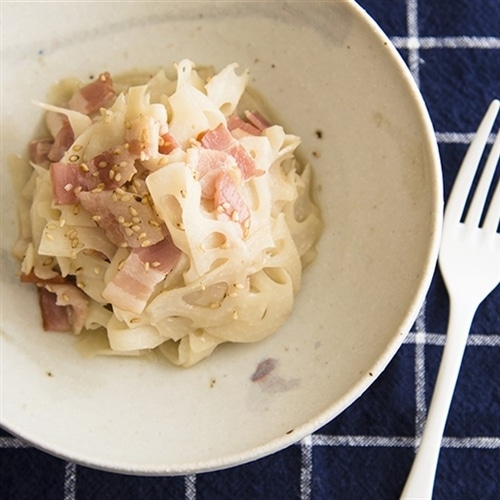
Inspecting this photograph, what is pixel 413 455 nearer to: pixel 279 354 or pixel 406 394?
pixel 406 394

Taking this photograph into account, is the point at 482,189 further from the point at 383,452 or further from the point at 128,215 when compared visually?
the point at 128,215

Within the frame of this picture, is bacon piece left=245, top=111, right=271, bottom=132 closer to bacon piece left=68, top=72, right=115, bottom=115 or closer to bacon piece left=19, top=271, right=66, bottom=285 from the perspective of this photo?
bacon piece left=68, top=72, right=115, bottom=115

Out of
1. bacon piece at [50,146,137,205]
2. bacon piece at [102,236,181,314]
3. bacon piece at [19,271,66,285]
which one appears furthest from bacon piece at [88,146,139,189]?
bacon piece at [19,271,66,285]

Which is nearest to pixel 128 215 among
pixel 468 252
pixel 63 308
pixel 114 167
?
pixel 114 167

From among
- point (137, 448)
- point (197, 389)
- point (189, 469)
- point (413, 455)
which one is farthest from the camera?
point (413, 455)

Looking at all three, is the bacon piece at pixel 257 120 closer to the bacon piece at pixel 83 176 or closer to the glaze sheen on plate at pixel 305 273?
the glaze sheen on plate at pixel 305 273

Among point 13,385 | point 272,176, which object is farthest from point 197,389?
point 272,176
